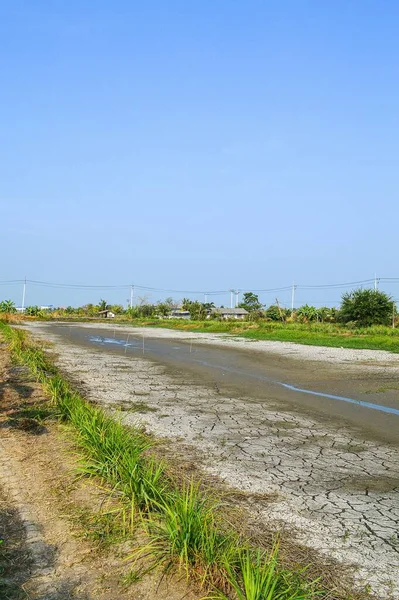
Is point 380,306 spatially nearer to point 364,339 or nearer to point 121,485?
point 364,339

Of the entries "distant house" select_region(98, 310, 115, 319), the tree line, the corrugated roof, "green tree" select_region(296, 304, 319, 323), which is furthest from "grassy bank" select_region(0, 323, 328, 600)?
the corrugated roof

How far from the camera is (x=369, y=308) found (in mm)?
45906

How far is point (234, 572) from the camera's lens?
291 cm

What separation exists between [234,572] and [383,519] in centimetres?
166

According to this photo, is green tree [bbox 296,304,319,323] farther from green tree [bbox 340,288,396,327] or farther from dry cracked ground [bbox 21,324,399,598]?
dry cracked ground [bbox 21,324,399,598]

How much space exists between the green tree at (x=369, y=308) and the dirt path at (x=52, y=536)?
4272 centimetres

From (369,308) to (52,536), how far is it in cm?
4494

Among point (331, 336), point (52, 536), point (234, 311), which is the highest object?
point (234, 311)

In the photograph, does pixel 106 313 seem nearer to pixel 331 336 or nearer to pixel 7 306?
pixel 7 306

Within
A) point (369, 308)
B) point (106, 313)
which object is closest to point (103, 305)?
point (106, 313)

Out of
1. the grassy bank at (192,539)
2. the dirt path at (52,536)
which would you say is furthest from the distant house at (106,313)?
the grassy bank at (192,539)

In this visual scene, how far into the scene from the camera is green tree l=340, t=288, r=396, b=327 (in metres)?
45.8

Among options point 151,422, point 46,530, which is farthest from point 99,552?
point 151,422

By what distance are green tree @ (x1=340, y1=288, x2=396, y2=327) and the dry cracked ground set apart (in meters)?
36.4
